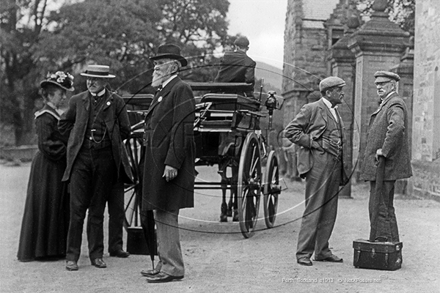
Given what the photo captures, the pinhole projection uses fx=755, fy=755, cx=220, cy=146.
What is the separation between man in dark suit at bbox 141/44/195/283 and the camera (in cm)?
652

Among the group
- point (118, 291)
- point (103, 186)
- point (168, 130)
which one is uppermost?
point (168, 130)

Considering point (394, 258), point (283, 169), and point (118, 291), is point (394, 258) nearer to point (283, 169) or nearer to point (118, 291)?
point (118, 291)

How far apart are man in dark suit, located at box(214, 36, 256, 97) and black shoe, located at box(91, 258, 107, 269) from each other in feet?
9.95

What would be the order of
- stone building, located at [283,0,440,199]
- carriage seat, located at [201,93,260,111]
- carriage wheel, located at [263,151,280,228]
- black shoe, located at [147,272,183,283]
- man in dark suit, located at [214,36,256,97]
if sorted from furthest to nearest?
stone building, located at [283,0,440,199] → carriage wheel, located at [263,151,280,228] → man in dark suit, located at [214,36,256,97] → carriage seat, located at [201,93,260,111] → black shoe, located at [147,272,183,283]

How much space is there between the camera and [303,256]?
7.48 metres

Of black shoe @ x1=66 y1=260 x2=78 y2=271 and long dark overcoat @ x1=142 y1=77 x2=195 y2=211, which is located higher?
long dark overcoat @ x1=142 y1=77 x2=195 y2=211

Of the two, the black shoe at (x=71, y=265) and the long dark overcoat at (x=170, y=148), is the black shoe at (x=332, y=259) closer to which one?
the long dark overcoat at (x=170, y=148)

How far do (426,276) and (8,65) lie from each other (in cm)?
3601

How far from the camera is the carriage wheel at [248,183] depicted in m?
8.92

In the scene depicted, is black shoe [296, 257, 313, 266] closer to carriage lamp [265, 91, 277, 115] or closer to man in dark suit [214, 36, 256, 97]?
carriage lamp [265, 91, 277, 115]

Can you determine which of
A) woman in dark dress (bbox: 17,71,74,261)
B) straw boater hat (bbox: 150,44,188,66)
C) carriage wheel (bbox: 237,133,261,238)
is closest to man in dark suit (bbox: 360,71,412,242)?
carriage wheel (bbox: 237,133,261,238)

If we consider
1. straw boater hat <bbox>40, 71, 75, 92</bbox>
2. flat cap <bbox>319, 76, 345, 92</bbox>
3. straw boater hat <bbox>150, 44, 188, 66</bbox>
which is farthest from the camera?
straw boater hat <bbox>40, 71, 75, 92</bbox>

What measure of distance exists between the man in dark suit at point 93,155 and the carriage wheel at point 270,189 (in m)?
3.05

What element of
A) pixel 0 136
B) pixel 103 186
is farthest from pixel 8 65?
pixel 103 186
